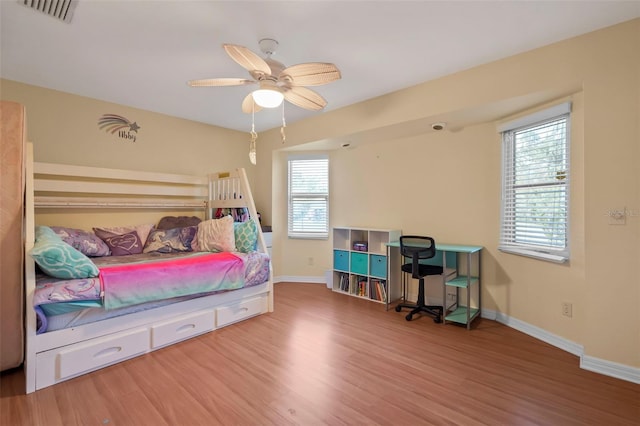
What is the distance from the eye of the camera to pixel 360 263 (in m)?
4.01

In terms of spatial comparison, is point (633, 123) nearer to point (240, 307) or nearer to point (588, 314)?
point (588, 314)

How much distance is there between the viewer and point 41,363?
1.93 metres

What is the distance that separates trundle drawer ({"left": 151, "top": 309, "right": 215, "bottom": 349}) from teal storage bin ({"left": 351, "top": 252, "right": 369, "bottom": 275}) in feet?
6.30

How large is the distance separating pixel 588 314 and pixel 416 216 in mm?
1913

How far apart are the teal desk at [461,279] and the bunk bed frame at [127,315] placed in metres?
1.88

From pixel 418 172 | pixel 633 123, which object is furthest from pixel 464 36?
pixel 418 172

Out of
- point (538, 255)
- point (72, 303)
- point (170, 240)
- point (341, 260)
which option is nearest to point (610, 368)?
point (538, 255)

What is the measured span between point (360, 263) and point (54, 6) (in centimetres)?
365

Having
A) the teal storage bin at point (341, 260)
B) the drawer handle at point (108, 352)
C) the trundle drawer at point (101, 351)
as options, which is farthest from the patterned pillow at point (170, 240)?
the teal storage bin at point (341, 260)

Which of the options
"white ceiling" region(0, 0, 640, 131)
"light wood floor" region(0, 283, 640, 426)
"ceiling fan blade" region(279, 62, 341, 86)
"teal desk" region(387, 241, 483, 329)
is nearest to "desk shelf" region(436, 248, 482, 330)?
"teal desk" region(387, 241, 483, 329)

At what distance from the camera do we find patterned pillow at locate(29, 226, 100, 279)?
6.45ft

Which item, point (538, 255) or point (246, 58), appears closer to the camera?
point (246, 58)

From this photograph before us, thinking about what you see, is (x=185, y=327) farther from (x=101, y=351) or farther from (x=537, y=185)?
(x=537, y=185)

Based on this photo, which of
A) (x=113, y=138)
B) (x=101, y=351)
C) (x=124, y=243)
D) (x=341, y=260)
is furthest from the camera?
(x=341, y=260)
